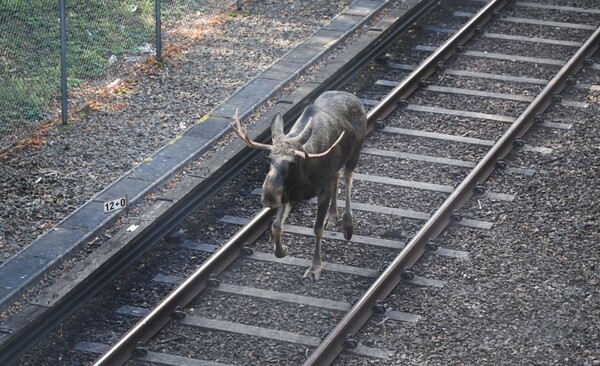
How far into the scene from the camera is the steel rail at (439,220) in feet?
38.1

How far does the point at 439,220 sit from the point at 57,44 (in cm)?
668

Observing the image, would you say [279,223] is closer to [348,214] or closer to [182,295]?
[182,295]

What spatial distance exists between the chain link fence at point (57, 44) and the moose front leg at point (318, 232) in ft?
16.2

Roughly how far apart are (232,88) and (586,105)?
4725mm

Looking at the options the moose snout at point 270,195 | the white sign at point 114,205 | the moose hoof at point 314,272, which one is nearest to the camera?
the moose snout at point 270,195

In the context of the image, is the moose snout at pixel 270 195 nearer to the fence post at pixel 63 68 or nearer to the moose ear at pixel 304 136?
the moose ear at pixel 304 136

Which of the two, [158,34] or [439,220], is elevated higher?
[158,34]

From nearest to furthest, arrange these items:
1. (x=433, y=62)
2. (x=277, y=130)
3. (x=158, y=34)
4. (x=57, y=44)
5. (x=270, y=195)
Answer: (x=270, y=195) < (x=277, y=130) < (x=57, y=44) < (x=433, y=62) < (x=158, y=34)

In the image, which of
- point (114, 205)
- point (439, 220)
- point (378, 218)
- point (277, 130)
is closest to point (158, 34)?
point (114, 205)

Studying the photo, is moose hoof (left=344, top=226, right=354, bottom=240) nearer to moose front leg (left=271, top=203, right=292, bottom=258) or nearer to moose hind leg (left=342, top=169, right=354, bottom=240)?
moose hind leg (left=342, top=169, right=354, bottom=240)

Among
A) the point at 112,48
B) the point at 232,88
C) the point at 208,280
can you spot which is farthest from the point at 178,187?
the point at 112,48

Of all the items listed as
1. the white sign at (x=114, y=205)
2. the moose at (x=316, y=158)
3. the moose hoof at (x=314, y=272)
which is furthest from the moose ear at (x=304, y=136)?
the white sign at (x=114, y=205)

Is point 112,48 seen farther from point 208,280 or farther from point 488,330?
point 488,330

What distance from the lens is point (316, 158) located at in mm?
12172
